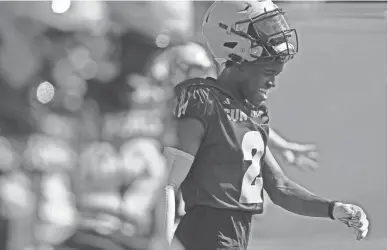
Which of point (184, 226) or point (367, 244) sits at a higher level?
point (184, 226)

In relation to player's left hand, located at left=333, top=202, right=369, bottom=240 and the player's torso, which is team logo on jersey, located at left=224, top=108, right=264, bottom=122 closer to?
the player's torso

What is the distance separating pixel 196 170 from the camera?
1681mm

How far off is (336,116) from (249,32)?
2254 mm

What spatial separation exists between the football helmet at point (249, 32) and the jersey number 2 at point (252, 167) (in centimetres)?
20

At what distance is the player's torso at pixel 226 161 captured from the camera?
1655mm

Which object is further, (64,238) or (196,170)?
(64,238)

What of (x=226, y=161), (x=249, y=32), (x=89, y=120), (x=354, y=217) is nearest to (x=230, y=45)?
(x=249, y=32)

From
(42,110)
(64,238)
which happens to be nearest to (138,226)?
(64,238)

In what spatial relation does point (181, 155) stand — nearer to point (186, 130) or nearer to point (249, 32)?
point (186, 130)

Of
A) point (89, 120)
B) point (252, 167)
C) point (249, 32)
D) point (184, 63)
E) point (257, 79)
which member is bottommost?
point (89, 120)

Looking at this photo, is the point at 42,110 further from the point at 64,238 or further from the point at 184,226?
the point at 184,226

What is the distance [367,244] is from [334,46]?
46.1 inches

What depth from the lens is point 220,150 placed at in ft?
5.43

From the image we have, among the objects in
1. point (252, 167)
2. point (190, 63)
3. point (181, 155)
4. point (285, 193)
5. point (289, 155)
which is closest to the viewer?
point (181, 155)
